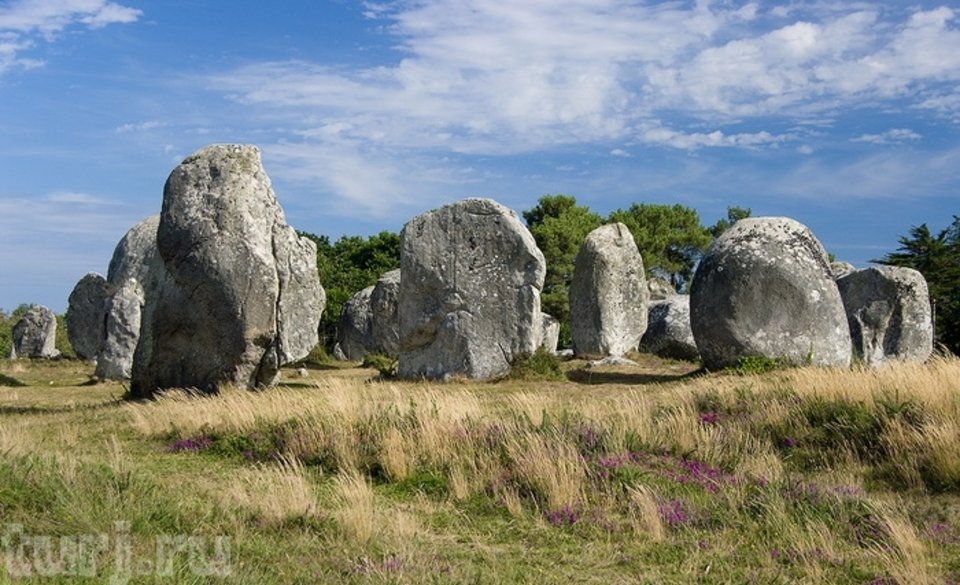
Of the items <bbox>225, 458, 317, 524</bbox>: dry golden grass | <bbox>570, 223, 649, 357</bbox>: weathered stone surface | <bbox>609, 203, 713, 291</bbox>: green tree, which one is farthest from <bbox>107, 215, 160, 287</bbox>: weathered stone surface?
<bbox>609, 203, 713, 291</bbox>: green tree

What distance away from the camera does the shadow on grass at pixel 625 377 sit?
21.1m

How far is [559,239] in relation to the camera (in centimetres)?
5272

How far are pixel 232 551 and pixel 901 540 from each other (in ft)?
16.5

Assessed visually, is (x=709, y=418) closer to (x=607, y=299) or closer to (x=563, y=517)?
(x=563, y=517)

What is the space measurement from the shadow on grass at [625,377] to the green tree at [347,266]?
18.2 meters

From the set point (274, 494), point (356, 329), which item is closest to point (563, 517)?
point (274, 494)

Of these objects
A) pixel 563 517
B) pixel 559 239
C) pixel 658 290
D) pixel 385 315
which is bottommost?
pixel 563 517

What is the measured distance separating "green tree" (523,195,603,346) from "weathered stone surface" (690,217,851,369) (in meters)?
25.0

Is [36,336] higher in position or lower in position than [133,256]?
lower

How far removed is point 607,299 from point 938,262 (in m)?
17.9

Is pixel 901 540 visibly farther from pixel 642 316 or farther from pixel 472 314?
pixel 642 316

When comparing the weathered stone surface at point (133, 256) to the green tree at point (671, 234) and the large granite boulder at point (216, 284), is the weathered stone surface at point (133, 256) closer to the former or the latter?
the large granite boulder at point (216, 284)

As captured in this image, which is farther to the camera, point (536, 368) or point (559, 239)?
point (559, 239)

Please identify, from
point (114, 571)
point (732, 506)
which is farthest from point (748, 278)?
A: point (114, 571)
